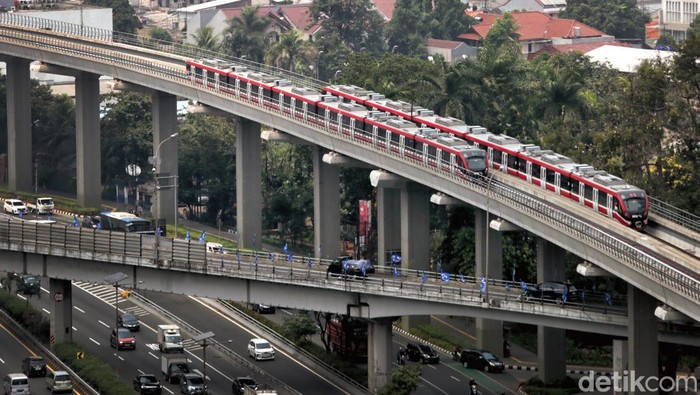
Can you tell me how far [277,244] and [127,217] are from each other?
25128mm

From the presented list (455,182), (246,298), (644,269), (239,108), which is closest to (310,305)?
(246,298)

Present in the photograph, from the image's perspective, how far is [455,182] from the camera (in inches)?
5773

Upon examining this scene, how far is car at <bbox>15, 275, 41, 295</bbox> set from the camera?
529 ft

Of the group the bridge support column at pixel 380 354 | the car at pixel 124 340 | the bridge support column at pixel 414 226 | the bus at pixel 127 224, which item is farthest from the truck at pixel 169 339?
the bridge support column at pixel 414 226

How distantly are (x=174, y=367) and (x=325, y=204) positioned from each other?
32.2 m

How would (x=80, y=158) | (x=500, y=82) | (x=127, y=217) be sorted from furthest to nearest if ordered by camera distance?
(x=80, y=158) < (x=500, y=82) < (x=127, y=217)

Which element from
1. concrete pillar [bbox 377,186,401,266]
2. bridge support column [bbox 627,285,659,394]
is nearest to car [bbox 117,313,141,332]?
concrete pillar [bbox 377,186,401,266]

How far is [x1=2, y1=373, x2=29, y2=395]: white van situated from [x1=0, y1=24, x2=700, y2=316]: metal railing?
114ft

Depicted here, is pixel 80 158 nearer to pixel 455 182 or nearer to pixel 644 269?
pixel 455 182

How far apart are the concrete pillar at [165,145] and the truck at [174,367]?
47.1m

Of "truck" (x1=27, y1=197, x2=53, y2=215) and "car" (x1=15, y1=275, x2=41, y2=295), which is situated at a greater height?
"truck" (x1=27, y1=197, x2=53, y2=215)

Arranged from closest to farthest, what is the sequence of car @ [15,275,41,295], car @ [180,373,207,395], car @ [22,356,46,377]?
car @ [180,373,207,395], car @ [22,356,46,377], car @ [15,275,41,295]

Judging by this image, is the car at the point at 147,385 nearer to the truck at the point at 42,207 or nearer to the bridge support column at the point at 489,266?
the bridge support column at the point at 489,266

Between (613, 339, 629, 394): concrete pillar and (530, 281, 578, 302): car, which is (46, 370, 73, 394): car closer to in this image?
(530, 281, 578, 302): car
